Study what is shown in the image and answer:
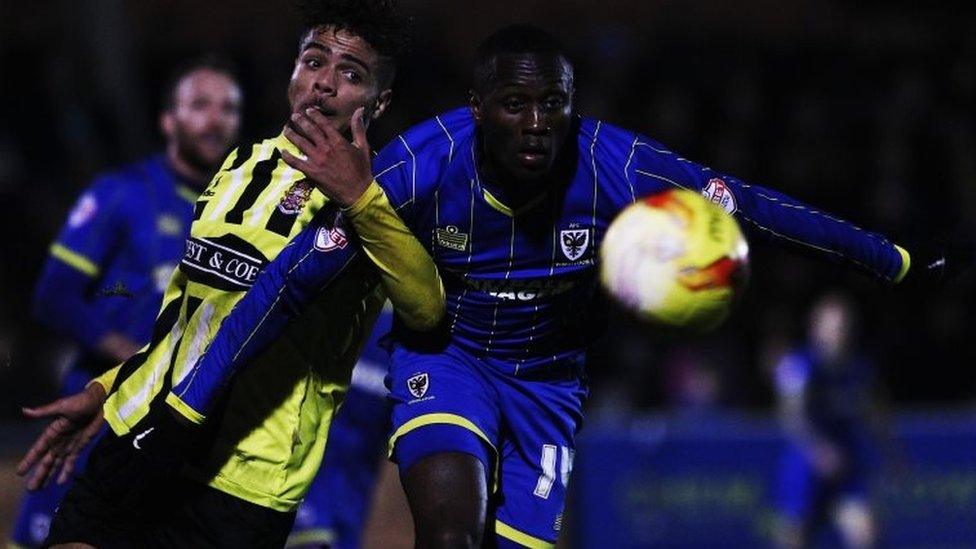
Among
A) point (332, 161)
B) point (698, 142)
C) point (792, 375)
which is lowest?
point (332, 161)

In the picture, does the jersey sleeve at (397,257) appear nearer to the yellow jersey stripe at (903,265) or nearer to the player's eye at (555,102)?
the player's eye at (555,102)

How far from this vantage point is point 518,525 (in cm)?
426

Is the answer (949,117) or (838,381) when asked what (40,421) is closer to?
(838,381)

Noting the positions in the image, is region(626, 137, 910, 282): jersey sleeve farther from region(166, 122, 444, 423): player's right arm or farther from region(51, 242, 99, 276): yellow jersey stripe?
region(51, 242, 99, 276): yellow jersey stripe

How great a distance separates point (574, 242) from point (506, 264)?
191 mm

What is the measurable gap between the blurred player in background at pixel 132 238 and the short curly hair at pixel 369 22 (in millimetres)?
1605

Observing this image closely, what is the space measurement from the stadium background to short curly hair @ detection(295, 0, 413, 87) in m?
5.48

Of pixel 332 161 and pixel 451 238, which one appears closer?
pixel 332 161

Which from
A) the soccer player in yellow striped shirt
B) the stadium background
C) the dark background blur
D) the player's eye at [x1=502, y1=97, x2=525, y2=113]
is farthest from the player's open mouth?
the dark background blur

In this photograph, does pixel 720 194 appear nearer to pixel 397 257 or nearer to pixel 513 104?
pixel 513 104

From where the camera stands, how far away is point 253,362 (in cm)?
411

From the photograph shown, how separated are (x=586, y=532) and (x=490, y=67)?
6.70 m

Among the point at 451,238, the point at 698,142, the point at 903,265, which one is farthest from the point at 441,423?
the point at 698,142

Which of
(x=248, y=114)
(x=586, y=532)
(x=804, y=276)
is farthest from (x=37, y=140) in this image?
(x=804, y=276)
